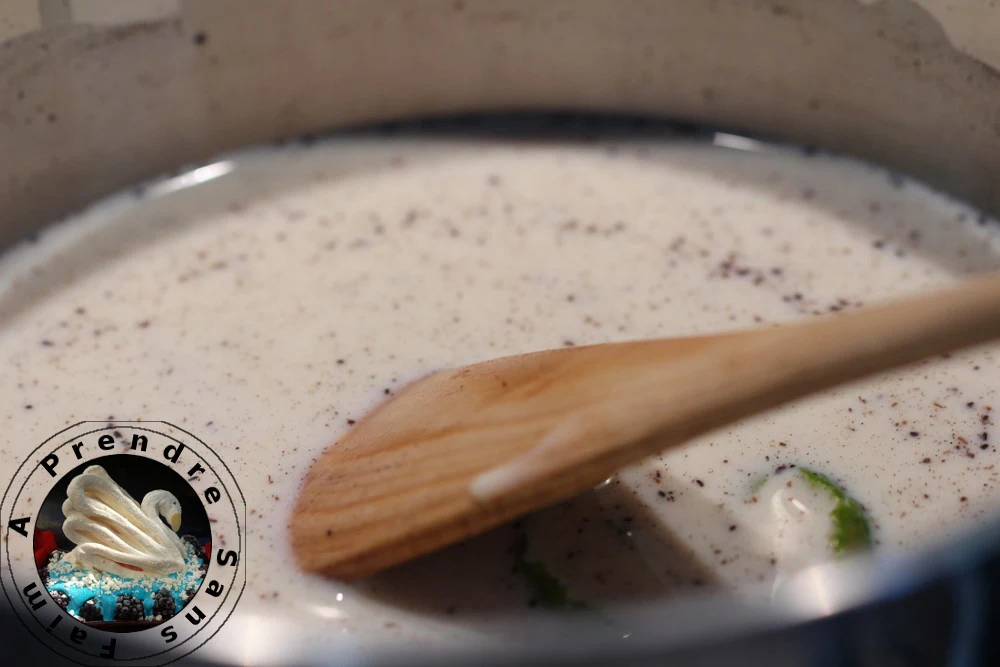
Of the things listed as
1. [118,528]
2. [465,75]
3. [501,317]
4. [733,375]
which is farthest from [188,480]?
[465,75]

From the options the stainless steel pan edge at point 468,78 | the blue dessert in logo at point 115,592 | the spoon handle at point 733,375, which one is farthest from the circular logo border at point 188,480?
the stainless steel pan edge at point 468,78

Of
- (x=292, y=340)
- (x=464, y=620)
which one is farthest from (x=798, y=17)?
(x=464, y=620)

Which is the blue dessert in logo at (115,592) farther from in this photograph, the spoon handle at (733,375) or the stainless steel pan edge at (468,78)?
the stainless steel pan edge at (468,78)

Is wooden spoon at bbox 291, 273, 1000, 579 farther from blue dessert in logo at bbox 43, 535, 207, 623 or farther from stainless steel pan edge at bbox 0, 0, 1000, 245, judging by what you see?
stainless steel pan edge at bbox 0, 0, 1000, 245

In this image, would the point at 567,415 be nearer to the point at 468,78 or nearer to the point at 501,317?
the point at 501,317

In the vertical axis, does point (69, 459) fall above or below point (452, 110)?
below

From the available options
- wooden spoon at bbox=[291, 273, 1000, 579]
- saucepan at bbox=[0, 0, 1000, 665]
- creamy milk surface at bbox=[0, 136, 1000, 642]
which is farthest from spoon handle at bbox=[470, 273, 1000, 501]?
saucepan at bbox=[0, 0, 1000, 665]

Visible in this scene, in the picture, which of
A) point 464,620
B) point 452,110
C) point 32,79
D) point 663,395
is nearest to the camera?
point 663,395

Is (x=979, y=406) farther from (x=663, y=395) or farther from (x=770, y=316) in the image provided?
(x=663, y=395)
